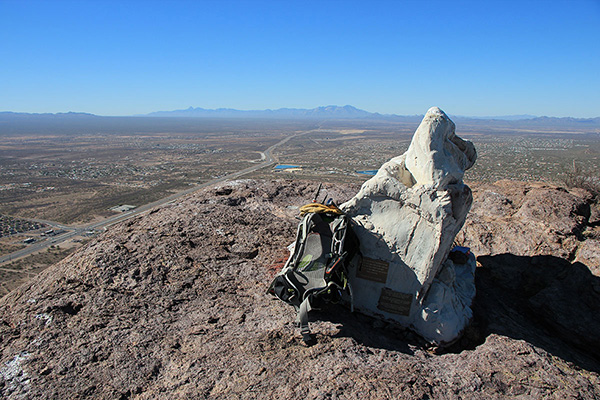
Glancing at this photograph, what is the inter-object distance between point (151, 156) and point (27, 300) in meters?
94.7

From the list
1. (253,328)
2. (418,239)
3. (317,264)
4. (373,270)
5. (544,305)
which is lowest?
(544,305)

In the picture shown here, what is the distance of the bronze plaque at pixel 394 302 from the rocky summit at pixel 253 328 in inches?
11.1

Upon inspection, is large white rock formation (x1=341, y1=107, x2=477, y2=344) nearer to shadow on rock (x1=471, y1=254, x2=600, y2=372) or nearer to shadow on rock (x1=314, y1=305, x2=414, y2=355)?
shadow on rock (x1=314, y1=305, x2=414, y2=355)

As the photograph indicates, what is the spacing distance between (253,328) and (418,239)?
3124 mm

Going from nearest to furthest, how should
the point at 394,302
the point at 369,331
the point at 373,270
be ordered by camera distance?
the point at 369,331
the point at 394,302
the point at 373,270

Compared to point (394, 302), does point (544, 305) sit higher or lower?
lower

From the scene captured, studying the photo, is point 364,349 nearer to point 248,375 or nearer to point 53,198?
point 248,375

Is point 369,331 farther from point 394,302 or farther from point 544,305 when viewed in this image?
point 544,305

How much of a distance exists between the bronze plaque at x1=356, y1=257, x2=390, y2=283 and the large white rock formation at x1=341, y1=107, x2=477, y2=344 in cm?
2

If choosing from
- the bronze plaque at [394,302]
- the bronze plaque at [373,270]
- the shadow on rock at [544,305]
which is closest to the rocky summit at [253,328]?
the shadow on rock at [544,305]

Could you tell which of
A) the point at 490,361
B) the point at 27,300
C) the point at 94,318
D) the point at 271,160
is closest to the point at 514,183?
the point at 490,361

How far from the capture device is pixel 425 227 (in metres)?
6.00

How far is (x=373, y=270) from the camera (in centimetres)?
615

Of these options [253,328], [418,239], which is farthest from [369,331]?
[253,328]
